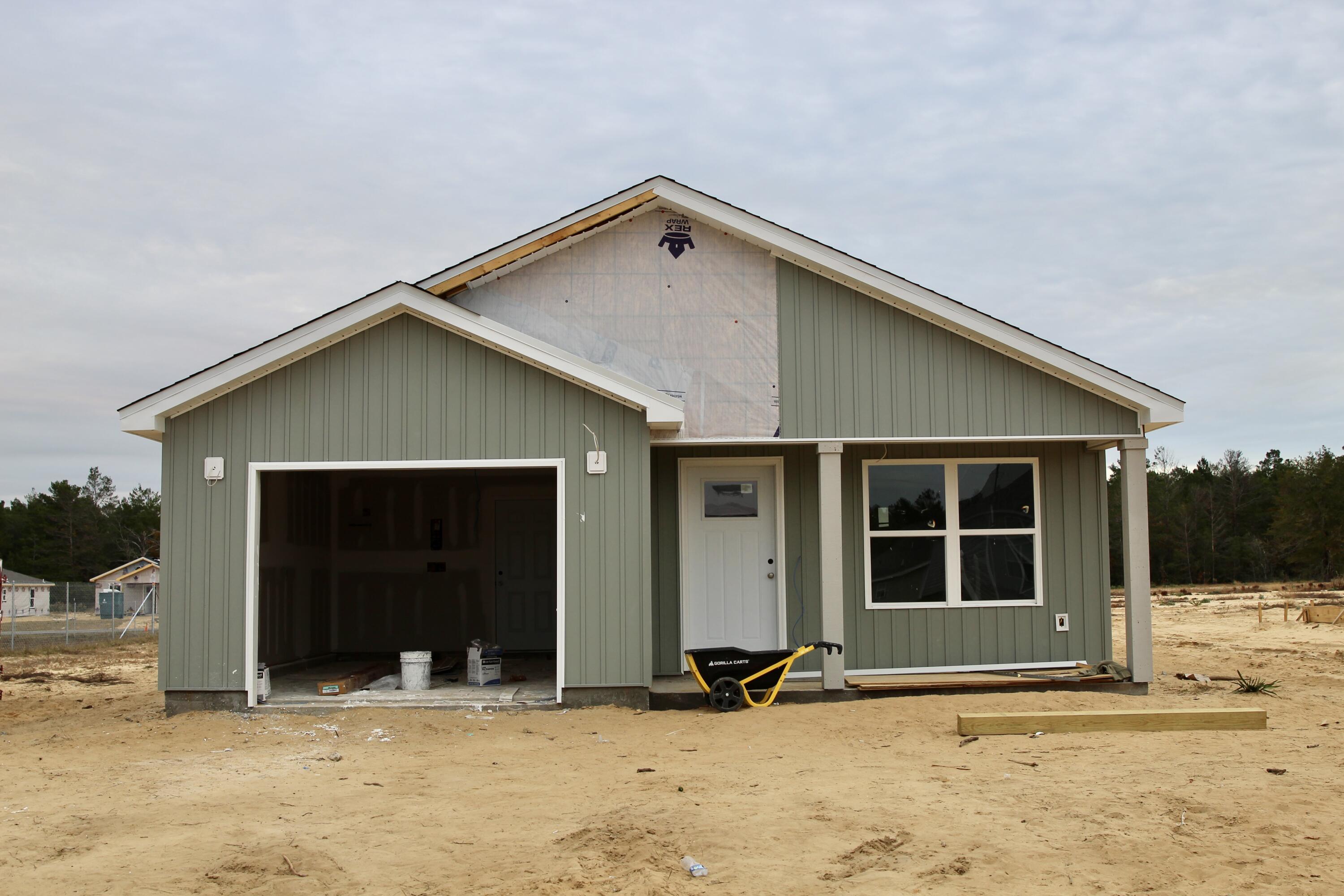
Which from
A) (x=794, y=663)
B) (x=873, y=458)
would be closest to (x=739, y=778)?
(x=794, y=663)

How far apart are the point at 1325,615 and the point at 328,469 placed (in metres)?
18.6

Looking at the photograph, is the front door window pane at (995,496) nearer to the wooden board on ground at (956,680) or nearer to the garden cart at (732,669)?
the wooden board on ground at (956,680)

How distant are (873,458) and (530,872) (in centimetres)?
705

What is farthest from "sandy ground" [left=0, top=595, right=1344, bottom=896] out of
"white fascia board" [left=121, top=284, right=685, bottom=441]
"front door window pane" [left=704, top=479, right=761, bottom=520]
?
"white fascia board" [left=121, top=284, right=685, bottom=441]

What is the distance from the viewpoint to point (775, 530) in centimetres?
1092

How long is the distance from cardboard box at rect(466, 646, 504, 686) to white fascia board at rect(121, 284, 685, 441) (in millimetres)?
3111

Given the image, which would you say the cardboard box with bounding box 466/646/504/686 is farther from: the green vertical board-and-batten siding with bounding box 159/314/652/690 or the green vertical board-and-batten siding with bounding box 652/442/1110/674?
the green vertical board-and-batten siding with bounding box 652/442/1110/674

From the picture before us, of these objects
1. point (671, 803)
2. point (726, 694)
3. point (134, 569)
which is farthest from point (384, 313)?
point (134, 569)

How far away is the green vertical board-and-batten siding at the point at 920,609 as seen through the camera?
35.3ft

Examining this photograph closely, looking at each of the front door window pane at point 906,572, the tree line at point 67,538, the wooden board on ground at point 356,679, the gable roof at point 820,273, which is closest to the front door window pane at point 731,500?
the front door window pane at point 906,572

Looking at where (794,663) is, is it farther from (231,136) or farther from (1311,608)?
(1311,608)

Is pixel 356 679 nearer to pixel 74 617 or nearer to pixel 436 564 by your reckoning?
pixel 436 564

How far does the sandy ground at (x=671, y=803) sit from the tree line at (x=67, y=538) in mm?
55047

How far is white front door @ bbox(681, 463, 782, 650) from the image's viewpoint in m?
10.9
